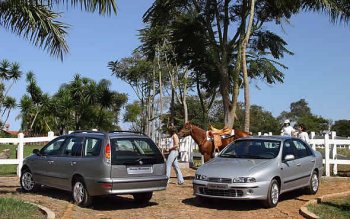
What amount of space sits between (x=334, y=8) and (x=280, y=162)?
854cm

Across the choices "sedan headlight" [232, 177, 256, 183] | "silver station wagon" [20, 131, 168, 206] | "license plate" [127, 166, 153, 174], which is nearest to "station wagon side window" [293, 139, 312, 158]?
"sedan headlight" [232, 177, 256, 183]

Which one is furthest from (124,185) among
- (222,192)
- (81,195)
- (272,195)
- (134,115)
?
(134,115)

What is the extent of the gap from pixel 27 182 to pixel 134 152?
3.74 metres

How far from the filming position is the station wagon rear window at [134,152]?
10.5 m

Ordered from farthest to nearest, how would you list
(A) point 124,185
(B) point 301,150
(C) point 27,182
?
(C) point 27,182, (B) point 301,150, (A) point 124,185

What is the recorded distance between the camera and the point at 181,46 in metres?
26.6

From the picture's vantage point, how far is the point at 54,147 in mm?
12438

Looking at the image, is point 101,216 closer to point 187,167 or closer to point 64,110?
point 187,167

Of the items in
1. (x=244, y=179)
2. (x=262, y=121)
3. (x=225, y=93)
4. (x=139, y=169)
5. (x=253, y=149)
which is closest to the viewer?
(x=244, y=179)

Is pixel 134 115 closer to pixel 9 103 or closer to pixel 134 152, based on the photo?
pixel 9 103

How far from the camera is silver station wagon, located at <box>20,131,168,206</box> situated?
10.3m

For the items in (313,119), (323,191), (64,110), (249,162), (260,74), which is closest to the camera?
(249,162)

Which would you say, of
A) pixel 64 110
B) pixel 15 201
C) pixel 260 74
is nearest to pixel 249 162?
pixel 15 201

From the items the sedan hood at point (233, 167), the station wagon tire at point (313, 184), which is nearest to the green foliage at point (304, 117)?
the station wagon tire at point (313, 184)
